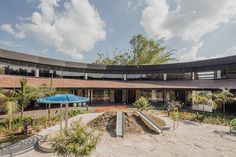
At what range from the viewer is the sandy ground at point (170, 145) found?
9.63 metres

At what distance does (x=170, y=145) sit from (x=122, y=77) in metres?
23.3

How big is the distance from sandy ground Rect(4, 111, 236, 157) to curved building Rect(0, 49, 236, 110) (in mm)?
10732

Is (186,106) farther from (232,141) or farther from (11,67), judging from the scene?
(11,67)

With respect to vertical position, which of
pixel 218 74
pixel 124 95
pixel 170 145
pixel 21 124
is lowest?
pixel 170 145

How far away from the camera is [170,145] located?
11062 millimetres

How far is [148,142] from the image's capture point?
38.3 feet

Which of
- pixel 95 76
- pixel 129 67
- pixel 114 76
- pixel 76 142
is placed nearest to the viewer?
pixel 76 142

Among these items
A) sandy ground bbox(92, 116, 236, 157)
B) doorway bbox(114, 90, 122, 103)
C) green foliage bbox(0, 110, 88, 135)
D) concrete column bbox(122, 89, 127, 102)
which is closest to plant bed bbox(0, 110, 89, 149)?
green foliage bbox(0, 110, 88, 135)

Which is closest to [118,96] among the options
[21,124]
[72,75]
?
[72,75]

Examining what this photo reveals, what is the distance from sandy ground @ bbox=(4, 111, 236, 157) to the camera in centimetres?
963

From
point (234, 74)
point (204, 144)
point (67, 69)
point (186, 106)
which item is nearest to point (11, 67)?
point (67, 69)

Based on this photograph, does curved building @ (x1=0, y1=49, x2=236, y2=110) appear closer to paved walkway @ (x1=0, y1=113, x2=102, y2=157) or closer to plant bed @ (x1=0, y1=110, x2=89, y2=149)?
plant bed @ (x1=0, y1=110, x2=89, y2=149)

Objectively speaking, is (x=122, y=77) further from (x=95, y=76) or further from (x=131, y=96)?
(x=95, y=76)

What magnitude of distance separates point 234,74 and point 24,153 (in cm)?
2672
